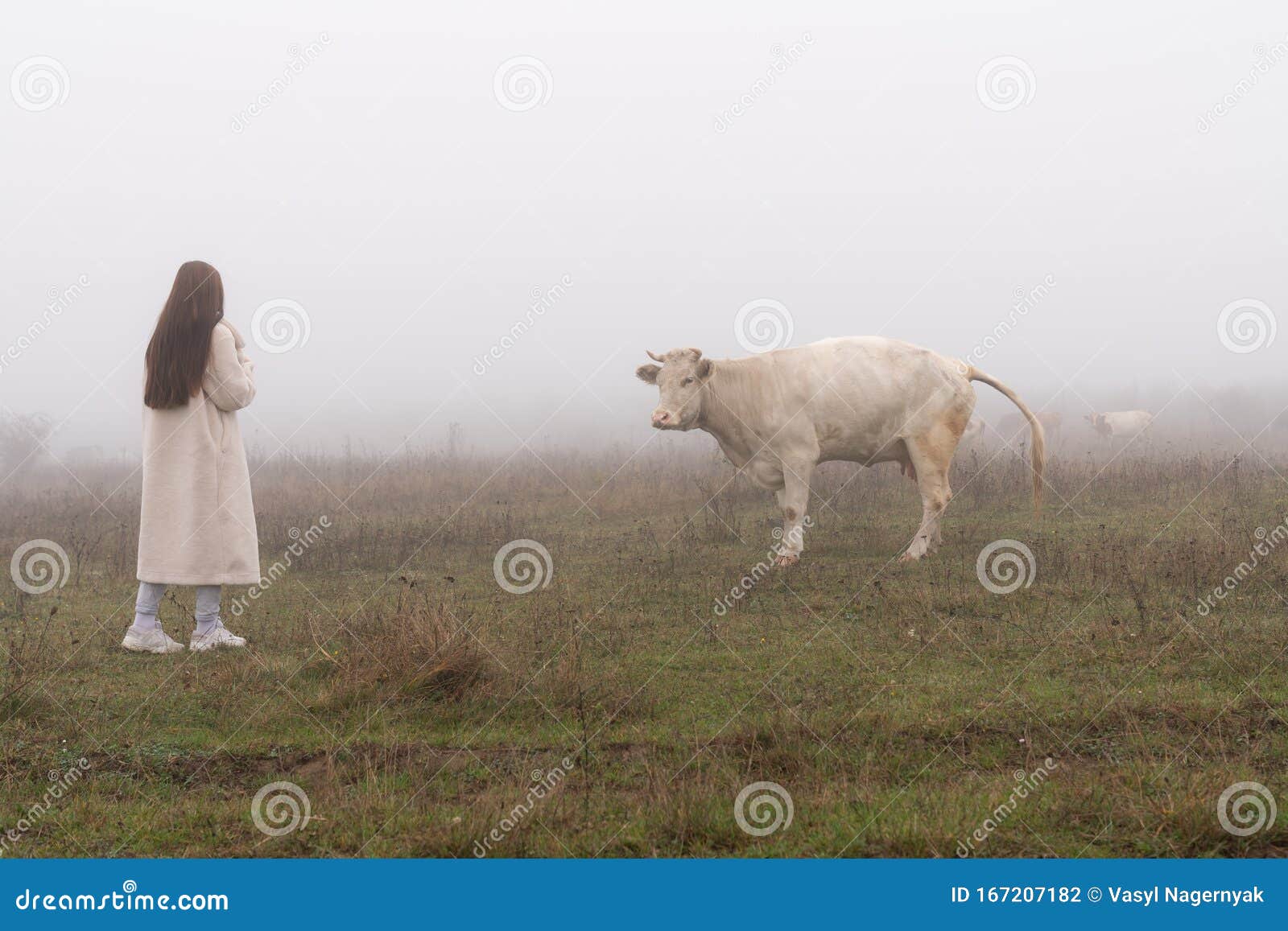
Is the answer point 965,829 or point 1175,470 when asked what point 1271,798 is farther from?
point 1175,470

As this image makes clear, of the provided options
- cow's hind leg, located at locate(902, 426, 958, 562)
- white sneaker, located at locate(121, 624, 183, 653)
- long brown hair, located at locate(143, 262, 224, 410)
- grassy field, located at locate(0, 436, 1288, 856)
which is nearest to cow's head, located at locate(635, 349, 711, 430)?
grassy field, located at locate(0, 436, 1288, 856)

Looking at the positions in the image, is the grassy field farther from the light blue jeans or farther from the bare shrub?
the light blue jeans

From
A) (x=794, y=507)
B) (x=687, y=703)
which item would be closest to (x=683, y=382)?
(x=794, y=507)

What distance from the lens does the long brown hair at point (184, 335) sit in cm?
721

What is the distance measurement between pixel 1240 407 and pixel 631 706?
25380 millimetres

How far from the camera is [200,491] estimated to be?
24.1 ft

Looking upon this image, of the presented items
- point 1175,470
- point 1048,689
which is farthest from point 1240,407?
point 1048,689

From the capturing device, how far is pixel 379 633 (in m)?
6.66

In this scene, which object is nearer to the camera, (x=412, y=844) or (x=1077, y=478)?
(x=412, y=844)

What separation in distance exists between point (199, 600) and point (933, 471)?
257 inches

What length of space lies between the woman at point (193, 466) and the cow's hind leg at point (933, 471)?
5.78 meters

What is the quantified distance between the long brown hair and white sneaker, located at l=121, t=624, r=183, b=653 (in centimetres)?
151

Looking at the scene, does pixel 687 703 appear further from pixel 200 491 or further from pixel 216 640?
pixel 200 491

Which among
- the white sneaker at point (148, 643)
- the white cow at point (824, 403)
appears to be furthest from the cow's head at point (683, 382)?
the white sneaker at point (148, 643)
